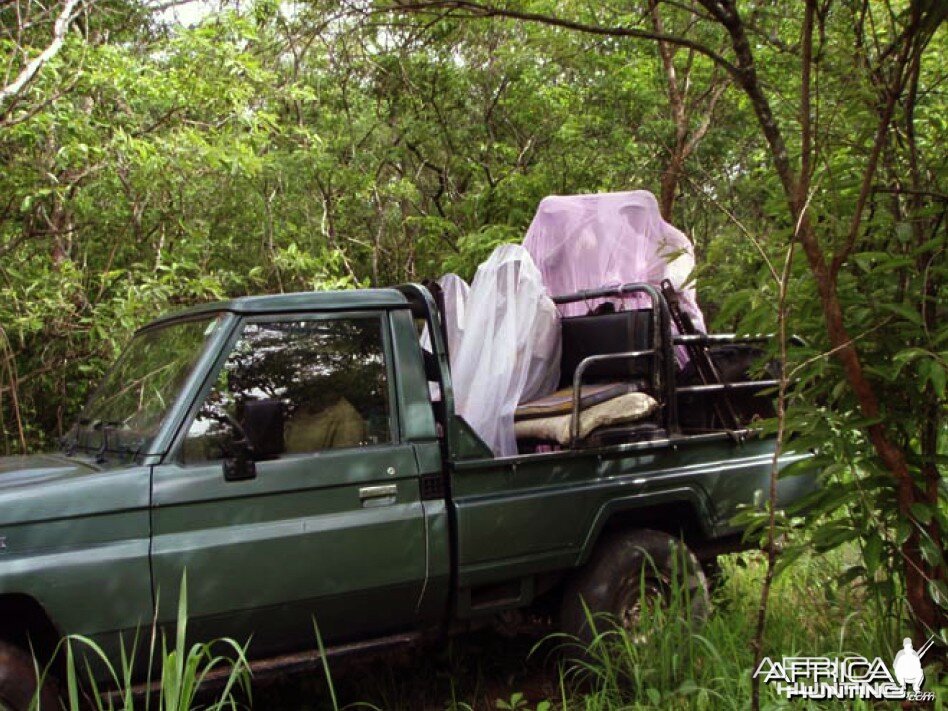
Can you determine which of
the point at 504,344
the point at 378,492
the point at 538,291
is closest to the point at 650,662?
the point at 378,492

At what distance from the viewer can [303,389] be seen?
138 inches

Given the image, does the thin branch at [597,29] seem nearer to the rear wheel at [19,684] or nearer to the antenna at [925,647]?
the antenna at [925,647]

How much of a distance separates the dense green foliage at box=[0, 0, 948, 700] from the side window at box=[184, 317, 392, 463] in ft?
3.82

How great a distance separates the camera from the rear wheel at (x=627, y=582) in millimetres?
3879

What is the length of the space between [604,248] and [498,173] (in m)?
6.36

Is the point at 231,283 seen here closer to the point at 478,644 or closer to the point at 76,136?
the point at 76,136

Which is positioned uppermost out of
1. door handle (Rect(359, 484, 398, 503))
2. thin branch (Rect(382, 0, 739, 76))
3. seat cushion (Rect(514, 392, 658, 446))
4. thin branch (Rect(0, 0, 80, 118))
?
thin branch (Rect(0, 0, 80, 118))

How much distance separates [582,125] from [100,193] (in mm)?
5442

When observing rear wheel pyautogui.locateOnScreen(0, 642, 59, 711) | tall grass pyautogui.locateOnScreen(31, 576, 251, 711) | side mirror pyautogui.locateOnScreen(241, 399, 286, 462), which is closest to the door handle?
side mirror pyautogui.locateOnScreen(241, 399, 286, 462)

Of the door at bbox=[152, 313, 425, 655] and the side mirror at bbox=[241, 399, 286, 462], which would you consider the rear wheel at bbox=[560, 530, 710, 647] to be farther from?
the side mirror at bbox=[241, 399, 286, 462]

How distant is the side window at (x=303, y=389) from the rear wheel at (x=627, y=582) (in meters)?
1.15

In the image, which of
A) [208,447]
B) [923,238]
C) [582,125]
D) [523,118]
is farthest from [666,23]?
[208,447]

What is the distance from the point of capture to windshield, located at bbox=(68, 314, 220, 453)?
3312mm

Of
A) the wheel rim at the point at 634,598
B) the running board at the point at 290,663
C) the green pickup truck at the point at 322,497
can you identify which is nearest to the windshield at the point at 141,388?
the green pickup truck at the point at 322,497
